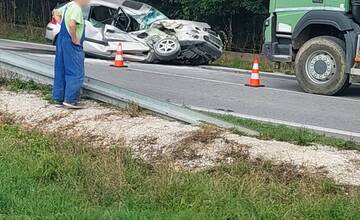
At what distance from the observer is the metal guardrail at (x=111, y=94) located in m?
7.50

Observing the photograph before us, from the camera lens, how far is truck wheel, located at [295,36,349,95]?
1227 centimetres

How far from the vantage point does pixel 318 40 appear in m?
12.5

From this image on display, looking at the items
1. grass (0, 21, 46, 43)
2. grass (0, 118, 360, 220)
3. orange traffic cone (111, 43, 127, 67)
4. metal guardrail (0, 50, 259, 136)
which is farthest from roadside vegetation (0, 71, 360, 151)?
grass (0, 21, 46, 43)

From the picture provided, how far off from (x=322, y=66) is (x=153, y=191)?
7790 millimetres

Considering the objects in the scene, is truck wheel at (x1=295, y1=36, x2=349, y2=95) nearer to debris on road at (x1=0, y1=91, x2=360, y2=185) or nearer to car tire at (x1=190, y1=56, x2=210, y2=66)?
car tire at (x1=190, y1=56, x2=210, y2=66)

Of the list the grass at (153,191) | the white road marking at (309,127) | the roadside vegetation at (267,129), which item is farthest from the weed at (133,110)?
the white road marking at (309,127)

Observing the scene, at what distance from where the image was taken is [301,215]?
197 inches

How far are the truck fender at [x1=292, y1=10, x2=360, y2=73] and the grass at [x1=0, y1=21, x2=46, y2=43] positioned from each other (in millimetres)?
13928

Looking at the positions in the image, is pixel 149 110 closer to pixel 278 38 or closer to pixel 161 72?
pixel 278 38

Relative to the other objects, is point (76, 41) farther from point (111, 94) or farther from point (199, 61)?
point (199, 61)

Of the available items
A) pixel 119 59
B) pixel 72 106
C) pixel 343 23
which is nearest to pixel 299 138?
pixel 72 106

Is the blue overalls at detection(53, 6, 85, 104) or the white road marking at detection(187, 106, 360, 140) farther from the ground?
the blue overalls at detection(53, 6, 85, 104)

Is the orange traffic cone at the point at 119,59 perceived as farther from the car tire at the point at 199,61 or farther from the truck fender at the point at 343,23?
the truck fender at the point at 343,23

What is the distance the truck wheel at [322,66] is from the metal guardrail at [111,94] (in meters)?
5.13
